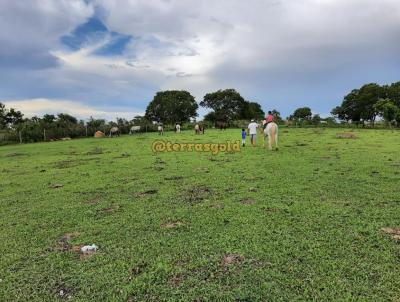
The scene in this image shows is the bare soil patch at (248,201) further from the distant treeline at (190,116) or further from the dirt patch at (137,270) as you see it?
the distant treeline at (190,116)

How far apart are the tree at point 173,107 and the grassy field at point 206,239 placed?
6251 cm

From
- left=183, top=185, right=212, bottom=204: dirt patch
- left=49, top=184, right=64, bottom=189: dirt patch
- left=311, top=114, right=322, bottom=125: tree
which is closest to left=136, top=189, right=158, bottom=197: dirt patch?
left=183, top=185, right=212, bottom=204: dirt patch

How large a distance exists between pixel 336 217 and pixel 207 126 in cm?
4829

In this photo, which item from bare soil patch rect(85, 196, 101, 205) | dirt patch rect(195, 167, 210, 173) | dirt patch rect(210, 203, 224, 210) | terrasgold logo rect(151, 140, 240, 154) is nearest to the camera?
dirt patch rect(210, 203, 224, 210)

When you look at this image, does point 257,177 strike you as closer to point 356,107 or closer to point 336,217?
point 336,217

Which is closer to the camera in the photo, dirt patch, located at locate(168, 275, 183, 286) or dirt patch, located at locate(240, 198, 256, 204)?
dirt patch, located at locate(168, 275, 183, 286)

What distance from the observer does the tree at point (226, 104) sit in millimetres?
75125

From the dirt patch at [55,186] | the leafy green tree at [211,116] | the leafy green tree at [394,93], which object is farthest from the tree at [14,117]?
the leafy green tree at [394,93]

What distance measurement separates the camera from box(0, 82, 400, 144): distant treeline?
114 feet

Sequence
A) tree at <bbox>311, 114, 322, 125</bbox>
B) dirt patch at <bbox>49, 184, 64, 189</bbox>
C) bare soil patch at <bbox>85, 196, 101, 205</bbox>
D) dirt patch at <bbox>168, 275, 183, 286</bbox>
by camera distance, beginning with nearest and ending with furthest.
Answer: dirt patch at <bbox>168, 275, 183, 286</bbox>
bare soil patch at <bbox>85, 196, 101, 205</bbox>
dirt patch at <bbox>49, 184, 64, 189</bbox>
tree at <bbox>311, 114, 322, 125</bbox>

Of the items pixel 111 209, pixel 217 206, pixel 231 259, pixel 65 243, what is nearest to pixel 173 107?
pixel 111 209

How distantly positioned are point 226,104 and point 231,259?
239 feet

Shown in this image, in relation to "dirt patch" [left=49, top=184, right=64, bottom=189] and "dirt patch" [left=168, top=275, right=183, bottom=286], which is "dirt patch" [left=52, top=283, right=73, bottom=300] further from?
"dirt patch" [left=49, top=184, right=64, bottom=189]

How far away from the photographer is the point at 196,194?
758 centimetres
